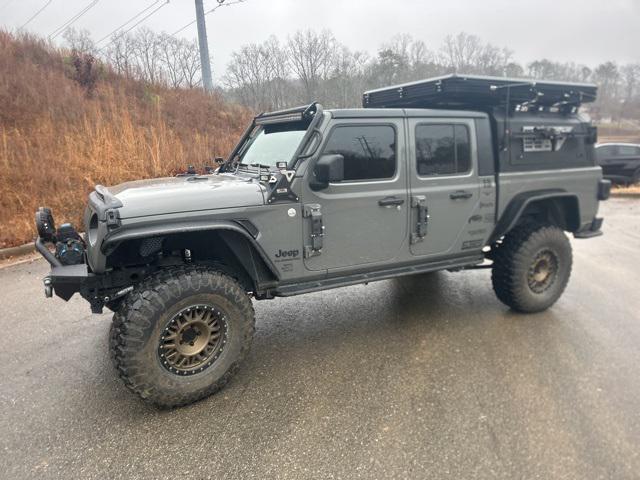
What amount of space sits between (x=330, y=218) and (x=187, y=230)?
1.07 m

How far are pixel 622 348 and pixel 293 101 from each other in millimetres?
21317

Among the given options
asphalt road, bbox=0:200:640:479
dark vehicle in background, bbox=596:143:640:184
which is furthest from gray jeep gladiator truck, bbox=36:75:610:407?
dark vehicle in background, bbox=596:143:640:184

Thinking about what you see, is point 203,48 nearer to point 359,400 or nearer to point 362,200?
point 362,200

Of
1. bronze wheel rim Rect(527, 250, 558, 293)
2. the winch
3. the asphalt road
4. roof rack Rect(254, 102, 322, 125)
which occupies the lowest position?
the asphalt road

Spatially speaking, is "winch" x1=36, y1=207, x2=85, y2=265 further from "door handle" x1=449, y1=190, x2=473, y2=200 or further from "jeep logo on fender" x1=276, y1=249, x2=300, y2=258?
"door handle" x1=449, y1=190, x2=473, y2=200

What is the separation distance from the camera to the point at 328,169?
3078mm

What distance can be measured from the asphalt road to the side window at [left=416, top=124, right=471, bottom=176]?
1.48 m

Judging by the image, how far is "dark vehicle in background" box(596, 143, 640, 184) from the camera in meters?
14.1

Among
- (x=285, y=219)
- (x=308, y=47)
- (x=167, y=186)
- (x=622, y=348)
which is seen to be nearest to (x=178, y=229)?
(x=167, y=186)

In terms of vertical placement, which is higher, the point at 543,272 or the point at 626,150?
the point at 626,150

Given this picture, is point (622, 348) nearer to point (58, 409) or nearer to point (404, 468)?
point (404, 468)

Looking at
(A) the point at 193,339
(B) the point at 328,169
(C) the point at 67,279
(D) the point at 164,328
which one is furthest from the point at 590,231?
Result: (C) the point at 67,279

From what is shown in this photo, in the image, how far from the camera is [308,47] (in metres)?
26.1

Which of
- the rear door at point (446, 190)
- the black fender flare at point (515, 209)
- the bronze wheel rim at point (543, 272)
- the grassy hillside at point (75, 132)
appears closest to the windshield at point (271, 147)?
the rear door at point (446, 190)
